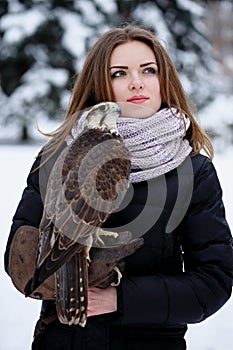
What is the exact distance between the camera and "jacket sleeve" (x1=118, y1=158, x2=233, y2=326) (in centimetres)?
188

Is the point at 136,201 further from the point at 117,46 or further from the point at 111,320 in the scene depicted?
the point at 117,46

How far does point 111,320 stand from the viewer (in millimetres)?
1920

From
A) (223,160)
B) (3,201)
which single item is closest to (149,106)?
(3,201)

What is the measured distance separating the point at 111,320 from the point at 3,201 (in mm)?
5395

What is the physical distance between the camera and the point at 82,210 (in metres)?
1.77

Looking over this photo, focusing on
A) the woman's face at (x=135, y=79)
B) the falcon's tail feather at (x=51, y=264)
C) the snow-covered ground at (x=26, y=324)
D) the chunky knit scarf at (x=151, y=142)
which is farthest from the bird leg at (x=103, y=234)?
the snow-covered ground at (x=26, y=324)

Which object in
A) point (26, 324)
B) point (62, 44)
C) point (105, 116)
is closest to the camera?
point (105, 116)

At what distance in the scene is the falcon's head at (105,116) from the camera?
1.86 m

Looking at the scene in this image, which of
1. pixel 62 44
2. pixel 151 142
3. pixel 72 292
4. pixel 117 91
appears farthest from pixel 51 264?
pixel 62 44

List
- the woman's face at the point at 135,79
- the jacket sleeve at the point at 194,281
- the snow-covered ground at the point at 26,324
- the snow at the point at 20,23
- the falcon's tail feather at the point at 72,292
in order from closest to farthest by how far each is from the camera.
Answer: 1. the falcon's tail feather at the point at 72,292
2. the jacket sleeve at the point at 194,281
3. the woman's face at the point at 135,79
4. the snow-covered ground at the point at 26,324
5. the snow at the point at 20,23

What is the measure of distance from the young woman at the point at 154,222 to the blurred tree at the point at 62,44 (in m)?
9.58

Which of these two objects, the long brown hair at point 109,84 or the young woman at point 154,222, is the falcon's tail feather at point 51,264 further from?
the long brown hair at point 109,84

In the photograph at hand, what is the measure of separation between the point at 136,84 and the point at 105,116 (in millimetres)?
178

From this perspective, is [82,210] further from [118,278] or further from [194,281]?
[194,281]
